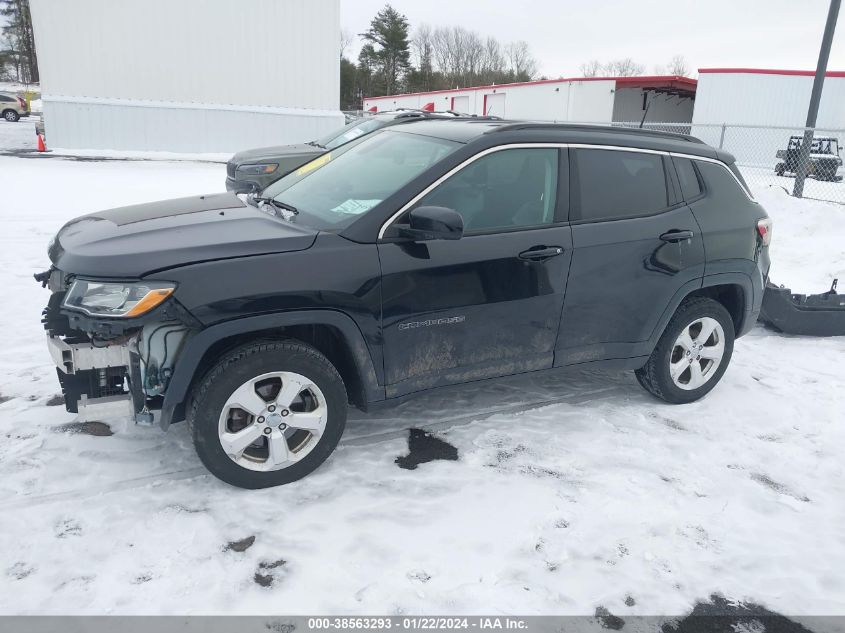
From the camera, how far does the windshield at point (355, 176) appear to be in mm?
3496

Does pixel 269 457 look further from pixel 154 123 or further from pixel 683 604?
pixel 154 123

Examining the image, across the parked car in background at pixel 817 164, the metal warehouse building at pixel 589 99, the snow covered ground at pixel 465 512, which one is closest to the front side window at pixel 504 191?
the snow covered ground at pixel 465 512

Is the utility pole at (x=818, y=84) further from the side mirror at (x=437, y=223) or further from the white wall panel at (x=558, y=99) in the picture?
the white wall panel at (x=558, y=99)

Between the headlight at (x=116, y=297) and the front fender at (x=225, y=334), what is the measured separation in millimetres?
250

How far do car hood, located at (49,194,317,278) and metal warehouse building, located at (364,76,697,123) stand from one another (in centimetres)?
2549

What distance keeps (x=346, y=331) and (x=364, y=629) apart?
136 centimetres

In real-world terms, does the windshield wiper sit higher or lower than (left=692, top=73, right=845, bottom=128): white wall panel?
lower

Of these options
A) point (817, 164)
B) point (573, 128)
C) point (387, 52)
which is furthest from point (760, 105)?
point (387, 52)

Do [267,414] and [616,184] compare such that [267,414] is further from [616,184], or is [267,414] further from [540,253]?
[616,184]

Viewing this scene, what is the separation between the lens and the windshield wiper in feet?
12.0

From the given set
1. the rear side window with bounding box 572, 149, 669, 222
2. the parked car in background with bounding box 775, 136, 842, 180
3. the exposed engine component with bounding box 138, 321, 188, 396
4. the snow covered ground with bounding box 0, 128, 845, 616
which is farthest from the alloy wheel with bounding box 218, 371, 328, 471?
the parked car in background with bounding box 775, 136, 842, 180

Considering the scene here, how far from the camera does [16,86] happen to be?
61062 mm

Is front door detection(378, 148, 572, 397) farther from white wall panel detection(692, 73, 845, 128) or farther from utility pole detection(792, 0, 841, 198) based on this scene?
white wall panel detection(692, 73, 845, 128)

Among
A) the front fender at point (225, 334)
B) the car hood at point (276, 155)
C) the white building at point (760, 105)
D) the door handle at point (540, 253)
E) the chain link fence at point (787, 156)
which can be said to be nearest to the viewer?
the front fender at point (225, 334)
